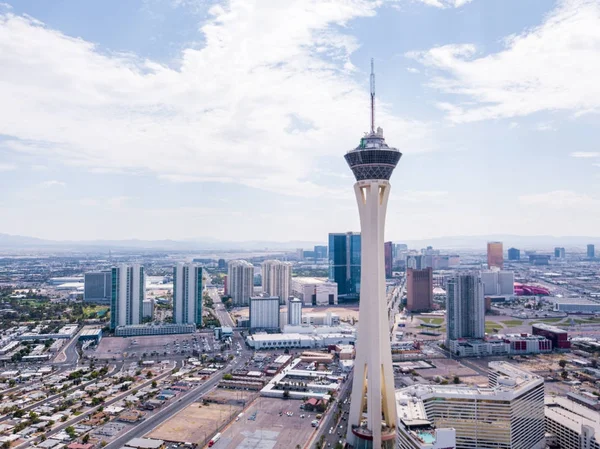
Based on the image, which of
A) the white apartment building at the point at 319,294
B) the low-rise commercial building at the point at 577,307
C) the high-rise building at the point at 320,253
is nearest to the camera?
the low-rise commercial building at the point at 577,307

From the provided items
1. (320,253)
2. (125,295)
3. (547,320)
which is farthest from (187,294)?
(320,253)

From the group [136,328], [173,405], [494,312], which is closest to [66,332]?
[136,328]

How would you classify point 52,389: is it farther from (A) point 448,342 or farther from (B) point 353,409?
(A) point 448,342

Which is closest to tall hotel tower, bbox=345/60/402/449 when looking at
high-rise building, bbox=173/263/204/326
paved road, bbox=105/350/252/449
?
paved road, bbox=105/350/252/449

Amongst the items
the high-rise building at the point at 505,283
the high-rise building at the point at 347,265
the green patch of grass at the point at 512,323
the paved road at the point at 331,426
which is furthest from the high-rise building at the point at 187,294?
the high-rise building at the point at 505,283

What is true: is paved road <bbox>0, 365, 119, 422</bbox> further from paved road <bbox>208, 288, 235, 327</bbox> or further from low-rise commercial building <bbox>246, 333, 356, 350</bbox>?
paved road <bbox>208, 288, 235, 327</bbox>

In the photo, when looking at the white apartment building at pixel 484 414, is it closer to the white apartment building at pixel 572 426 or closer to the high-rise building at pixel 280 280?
the white apartment building at pixel 572 426

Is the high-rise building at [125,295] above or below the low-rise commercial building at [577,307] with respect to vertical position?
above
